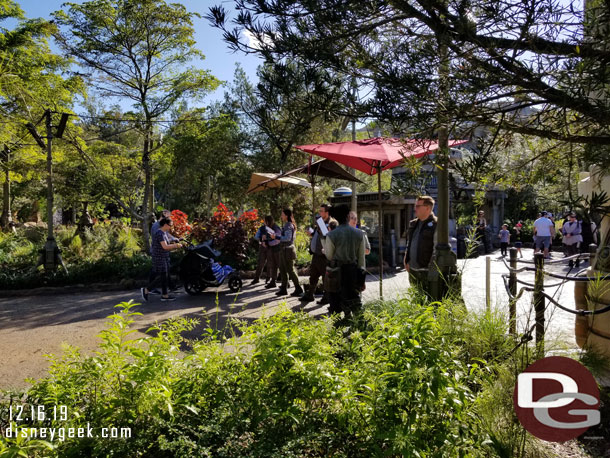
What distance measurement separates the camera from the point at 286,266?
899 cm

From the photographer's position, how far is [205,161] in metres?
19.5

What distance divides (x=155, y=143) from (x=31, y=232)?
6594 mm

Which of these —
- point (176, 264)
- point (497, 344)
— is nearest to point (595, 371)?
point (497, 344)

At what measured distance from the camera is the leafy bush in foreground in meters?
2.05

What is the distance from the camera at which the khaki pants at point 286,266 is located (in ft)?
29.2

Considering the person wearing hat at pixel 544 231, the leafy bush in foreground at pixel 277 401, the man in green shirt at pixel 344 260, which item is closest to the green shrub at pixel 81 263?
the man in green shirt at pixel 344 260

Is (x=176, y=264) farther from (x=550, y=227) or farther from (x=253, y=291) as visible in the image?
(x=550, y=227)

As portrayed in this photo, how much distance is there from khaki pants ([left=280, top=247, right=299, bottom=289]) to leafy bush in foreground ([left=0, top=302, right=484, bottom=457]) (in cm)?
629

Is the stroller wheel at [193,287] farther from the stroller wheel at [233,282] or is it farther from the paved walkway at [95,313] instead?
the stroller wheel at [233,282]

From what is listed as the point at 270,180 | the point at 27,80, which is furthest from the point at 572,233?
the point at 27,80

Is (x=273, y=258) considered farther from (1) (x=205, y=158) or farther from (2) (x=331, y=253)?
(1) (x=205, y=158)

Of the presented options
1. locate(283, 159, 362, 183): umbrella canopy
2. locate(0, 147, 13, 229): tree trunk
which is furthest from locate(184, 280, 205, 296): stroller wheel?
locate(0, 147, 13, 229): tree trunk
